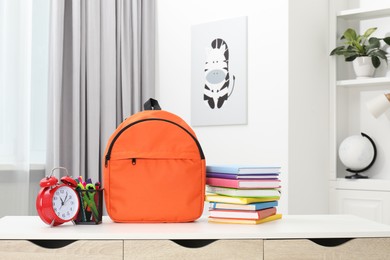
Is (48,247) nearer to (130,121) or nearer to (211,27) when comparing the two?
(130,121)

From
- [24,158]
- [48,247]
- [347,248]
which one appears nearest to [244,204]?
[347,248]

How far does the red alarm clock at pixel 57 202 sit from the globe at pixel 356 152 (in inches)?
73.8

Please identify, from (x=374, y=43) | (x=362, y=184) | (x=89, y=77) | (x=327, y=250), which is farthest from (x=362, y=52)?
(x=327, y=250)

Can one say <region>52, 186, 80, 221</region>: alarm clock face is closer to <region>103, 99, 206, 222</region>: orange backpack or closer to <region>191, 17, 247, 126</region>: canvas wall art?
<region>103, 99, 206, 222</region>: orange backpack

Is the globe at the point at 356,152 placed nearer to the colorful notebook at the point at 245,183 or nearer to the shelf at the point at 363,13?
the shelf at the point at 363,13

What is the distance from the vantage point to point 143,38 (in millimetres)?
3443

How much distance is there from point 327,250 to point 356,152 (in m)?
1.69

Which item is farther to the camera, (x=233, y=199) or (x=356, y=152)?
(x=356, y=152)

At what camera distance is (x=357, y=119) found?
3238 mm

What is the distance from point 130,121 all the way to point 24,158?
4.51 feet

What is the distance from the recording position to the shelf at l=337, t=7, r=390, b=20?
302cm

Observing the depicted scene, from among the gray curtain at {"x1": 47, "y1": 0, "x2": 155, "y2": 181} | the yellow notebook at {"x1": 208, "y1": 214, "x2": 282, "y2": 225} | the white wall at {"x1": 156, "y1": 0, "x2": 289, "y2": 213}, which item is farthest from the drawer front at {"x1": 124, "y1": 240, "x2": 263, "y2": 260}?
the gray curtain at {"x1": 47, "y1": 0, "x2": 155, "y2": 181}

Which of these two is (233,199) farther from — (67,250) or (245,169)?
(67,250)

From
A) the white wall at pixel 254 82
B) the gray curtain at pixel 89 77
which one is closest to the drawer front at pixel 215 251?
the white wall at pixel 254 82
